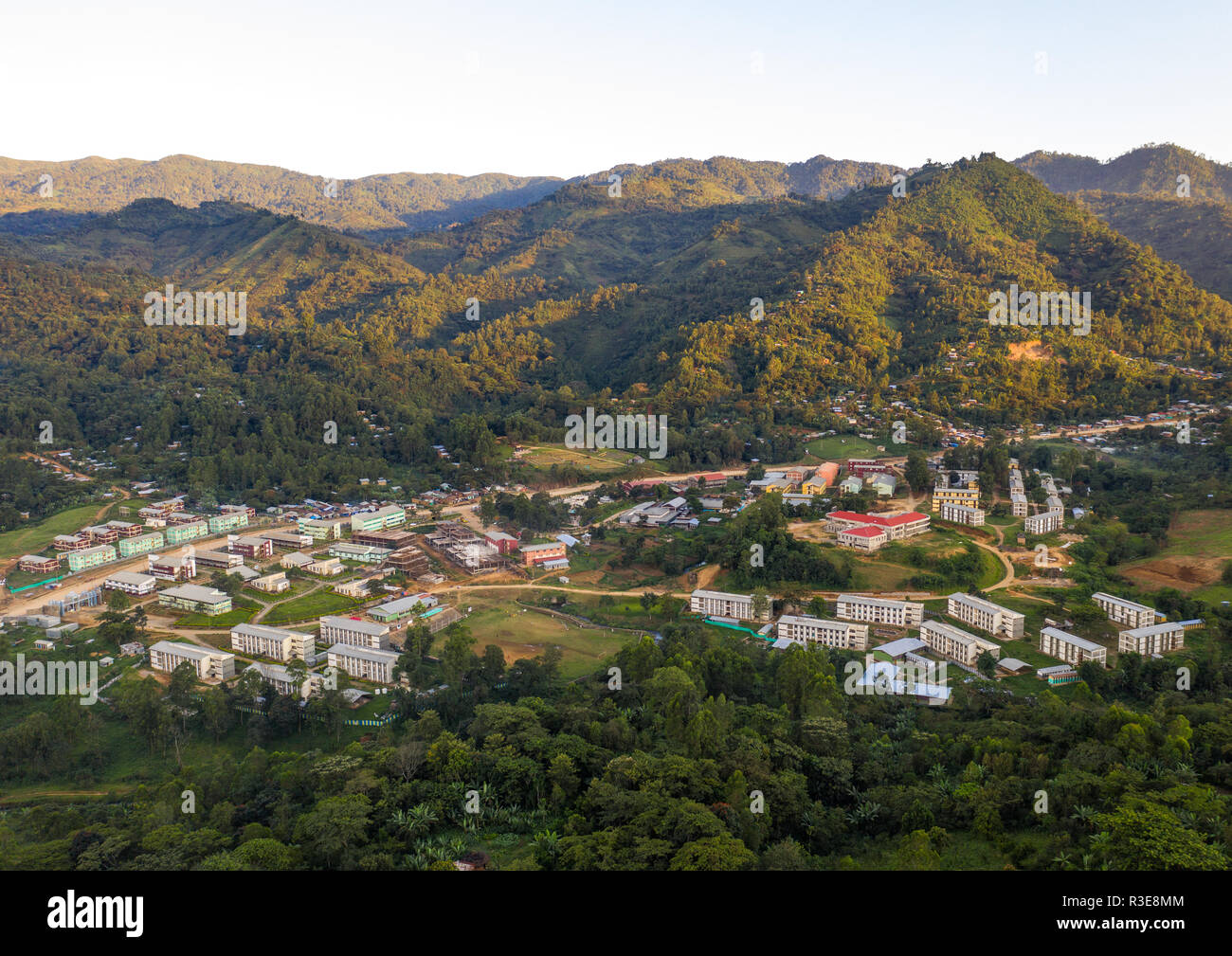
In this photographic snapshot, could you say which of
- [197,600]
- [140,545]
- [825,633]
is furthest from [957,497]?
[140,545]

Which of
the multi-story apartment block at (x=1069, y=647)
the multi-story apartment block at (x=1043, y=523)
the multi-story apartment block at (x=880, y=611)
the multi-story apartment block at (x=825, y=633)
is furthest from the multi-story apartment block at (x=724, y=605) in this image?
the multi-story apartment block at (x=1043, y=523)

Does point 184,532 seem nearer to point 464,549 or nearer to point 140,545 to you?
point 140,545

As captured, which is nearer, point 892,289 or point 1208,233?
point 892,289

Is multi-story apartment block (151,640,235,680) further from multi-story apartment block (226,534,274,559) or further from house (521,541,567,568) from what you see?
house (521,541,567,568)

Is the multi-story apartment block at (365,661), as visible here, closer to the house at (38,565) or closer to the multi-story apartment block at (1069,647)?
the house at (38,565)

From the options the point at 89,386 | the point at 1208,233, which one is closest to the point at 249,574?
the point at 89,386
